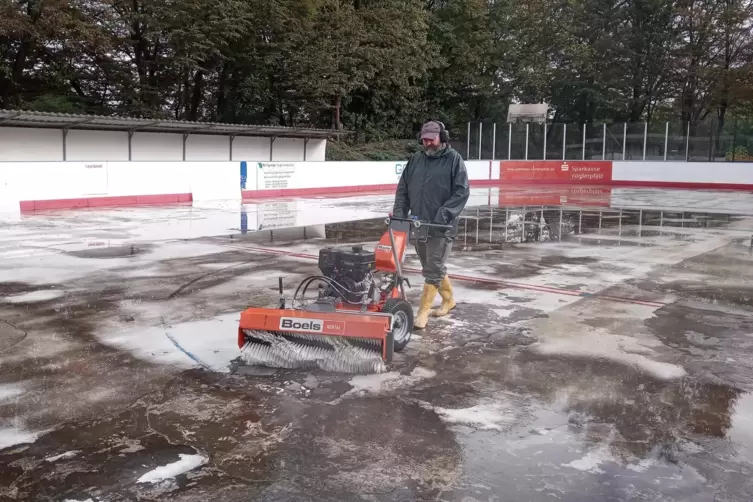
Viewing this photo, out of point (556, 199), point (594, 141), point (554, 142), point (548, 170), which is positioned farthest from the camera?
point (554, 142)

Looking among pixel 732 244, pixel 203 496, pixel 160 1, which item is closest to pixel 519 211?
pixel 732 244

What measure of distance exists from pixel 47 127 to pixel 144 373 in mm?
19227

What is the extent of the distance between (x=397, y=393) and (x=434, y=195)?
2.08 m

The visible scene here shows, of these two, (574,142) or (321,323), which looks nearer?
(321,323)

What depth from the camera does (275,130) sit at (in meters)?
27.3

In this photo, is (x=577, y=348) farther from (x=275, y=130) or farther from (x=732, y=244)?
(x=275, y=130)

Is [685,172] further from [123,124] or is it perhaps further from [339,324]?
[339,324]

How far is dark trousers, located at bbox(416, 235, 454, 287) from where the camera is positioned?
6.08 metres

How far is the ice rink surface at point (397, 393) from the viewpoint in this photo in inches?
134

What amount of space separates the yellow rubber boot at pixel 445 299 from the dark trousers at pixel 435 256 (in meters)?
0.44

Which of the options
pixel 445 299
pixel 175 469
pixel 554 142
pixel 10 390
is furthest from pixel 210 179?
pixel 554 142

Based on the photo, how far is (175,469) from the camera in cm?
346

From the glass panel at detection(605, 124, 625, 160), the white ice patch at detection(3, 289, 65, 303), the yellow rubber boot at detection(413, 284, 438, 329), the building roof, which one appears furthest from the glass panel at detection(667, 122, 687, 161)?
the white ice patch at detection(3, 289, 65, 303)

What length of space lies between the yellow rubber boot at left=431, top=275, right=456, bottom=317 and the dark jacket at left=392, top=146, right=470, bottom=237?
77 centimetres
